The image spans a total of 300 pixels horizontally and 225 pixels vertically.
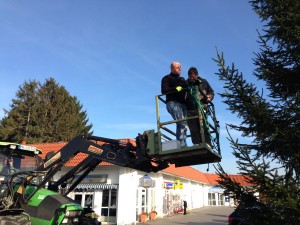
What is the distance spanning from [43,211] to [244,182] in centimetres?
504

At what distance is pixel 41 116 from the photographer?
147ft

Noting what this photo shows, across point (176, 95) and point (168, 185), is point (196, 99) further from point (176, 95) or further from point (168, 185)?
point (168, 185)

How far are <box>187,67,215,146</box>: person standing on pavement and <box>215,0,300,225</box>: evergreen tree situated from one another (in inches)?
28.0

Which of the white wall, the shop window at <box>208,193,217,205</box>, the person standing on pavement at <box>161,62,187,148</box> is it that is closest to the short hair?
the person standing on pavement at <box>161,62,187,148</box>

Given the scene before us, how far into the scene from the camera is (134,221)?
2277 centimetres

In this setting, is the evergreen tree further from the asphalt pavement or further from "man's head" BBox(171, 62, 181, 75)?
the asphalt pavement

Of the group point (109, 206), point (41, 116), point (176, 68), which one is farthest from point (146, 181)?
point (41, 116)

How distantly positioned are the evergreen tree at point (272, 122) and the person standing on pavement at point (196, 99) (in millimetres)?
711

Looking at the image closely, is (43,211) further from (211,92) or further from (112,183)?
(112,183)

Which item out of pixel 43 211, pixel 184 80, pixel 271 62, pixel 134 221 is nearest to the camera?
pixel 271 62

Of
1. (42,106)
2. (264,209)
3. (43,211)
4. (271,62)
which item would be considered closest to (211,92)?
(271,62)

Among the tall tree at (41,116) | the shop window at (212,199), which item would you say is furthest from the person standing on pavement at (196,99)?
the shop window at (212,199)

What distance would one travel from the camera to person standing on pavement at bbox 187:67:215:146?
20.6 feet

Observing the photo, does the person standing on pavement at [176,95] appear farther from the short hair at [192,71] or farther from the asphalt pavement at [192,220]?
the asphalt pavement at [192,220]
